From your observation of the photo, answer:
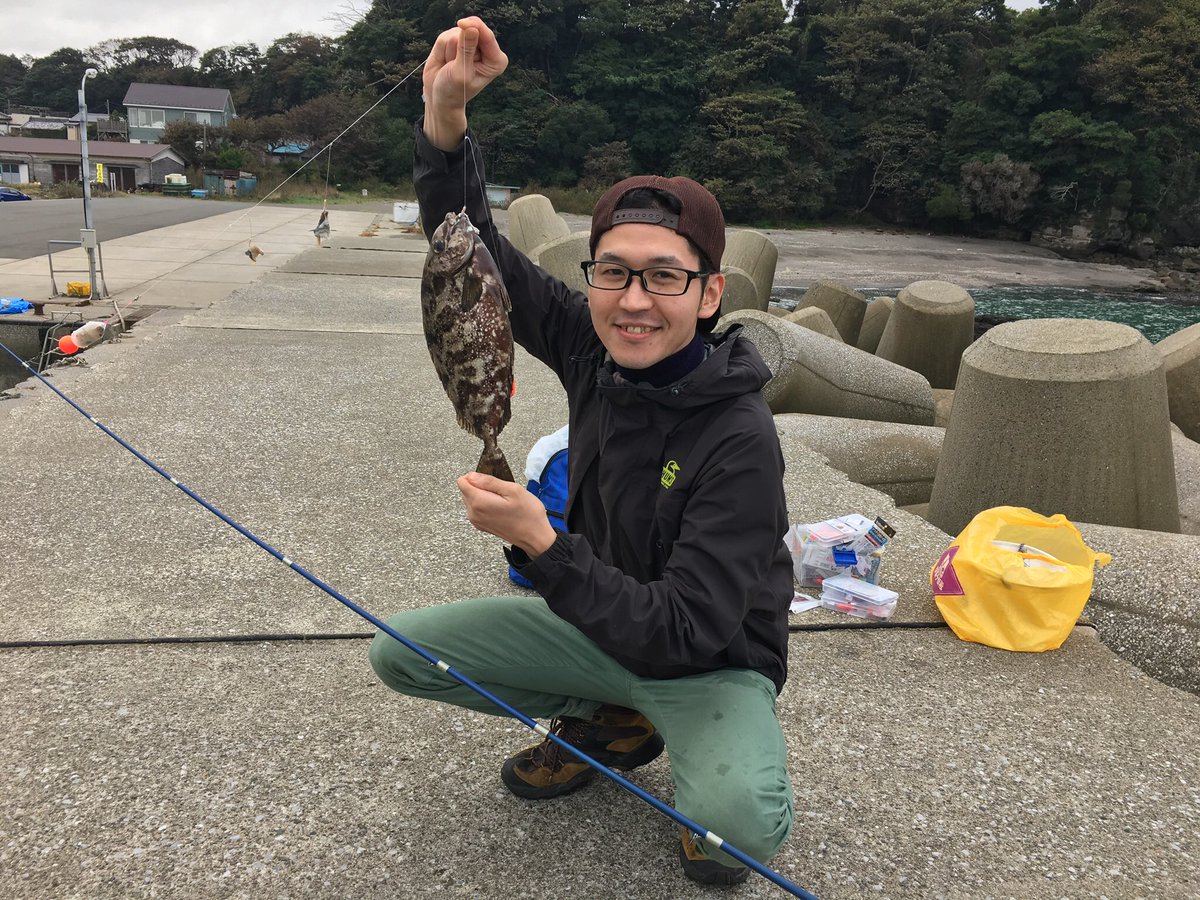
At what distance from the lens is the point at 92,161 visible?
44.8 metres

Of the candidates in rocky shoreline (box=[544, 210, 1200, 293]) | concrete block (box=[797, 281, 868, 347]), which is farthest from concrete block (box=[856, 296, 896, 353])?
rocky shoreline (box=[544, 210, 1200, 293])

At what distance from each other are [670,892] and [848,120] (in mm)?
55284

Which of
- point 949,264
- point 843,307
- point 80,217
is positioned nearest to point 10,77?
point 80,217

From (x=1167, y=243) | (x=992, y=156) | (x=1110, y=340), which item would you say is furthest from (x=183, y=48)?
(x=1110, y=340)

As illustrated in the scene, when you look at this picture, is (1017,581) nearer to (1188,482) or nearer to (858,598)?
(858,598)

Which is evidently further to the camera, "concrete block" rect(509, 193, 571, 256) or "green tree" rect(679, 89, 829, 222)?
"green tree" rect(679, 89, 829, 222)

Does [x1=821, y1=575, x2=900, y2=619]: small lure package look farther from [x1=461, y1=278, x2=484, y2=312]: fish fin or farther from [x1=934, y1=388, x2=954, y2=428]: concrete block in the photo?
[x1=934, y1=388, x2=954, y2=428]: concrete block

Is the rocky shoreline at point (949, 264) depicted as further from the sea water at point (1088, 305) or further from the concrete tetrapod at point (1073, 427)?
the concrete tetrapod at point (1073, 427)

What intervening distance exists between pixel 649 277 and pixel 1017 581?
249 cm

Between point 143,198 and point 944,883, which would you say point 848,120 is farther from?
point 944,883

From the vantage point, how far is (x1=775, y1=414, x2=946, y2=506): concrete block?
660 centimetres

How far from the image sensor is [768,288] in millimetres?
14656

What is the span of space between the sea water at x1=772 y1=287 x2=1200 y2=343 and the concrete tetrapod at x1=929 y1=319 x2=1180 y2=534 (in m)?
20.3

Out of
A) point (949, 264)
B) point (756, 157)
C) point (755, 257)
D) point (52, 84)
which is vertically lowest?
point (755, 257)
